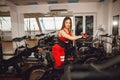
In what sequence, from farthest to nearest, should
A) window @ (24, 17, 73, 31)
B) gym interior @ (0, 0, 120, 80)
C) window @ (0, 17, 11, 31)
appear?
1. window @ (24, 17, 73, 31)
2. window @ (0, 17, 11, 31)
3. gym interior @ (0, 0, 120, 80)

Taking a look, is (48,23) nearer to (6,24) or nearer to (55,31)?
(55,31)

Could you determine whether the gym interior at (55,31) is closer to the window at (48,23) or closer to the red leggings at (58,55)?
the window at (48,23)

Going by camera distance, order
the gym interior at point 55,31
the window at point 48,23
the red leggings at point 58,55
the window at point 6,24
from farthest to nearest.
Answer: the window at point 48,23
the window at point 6,24
the gym interior at point 55,31
the red leggings at point 58,55

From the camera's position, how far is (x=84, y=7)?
596 centimetres

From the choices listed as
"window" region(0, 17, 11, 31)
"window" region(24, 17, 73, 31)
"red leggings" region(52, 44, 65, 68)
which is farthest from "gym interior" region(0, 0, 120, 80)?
"red leggings" region(52, 44, 65, 68)

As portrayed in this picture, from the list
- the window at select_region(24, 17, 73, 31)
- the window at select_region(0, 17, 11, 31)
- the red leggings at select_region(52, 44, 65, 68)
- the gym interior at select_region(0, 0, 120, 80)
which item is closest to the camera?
the red leggings at select_region(52, 44, 65, 68)

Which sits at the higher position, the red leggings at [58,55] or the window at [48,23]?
the window at [48,23]

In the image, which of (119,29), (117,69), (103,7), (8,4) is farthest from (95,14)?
(117,69)

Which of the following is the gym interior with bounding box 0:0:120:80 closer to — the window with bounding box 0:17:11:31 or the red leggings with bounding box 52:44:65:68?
the window with bounding box 0:17:11:31

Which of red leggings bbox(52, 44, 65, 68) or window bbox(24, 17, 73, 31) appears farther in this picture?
window bbox(24, 17, 73, 31)

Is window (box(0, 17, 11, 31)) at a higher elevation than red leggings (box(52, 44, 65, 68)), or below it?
higher

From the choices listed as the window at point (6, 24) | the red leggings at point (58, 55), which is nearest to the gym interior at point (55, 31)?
the window at point (6, 24)

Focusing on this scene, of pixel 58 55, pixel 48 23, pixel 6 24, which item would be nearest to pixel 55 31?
pixel 6 24

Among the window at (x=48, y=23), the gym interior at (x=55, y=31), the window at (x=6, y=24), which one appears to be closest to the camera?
the gym interior at (x=55, y=31)
